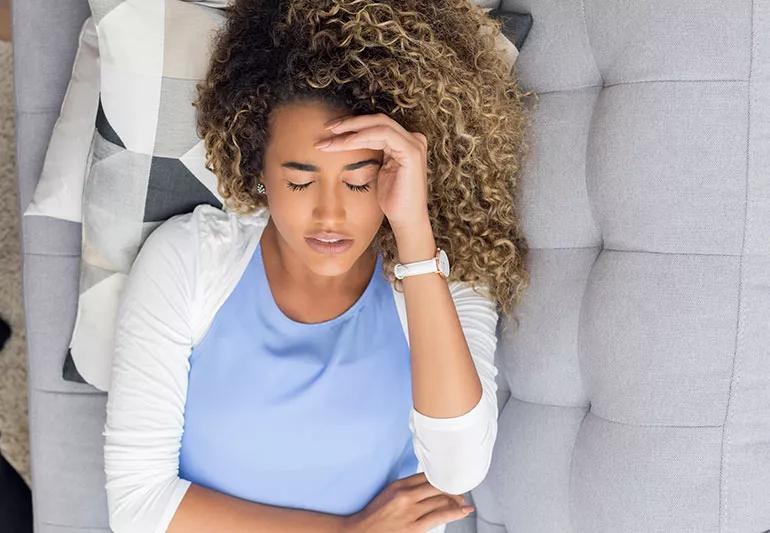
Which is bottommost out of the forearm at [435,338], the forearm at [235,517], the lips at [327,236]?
the forearm at [235,517]

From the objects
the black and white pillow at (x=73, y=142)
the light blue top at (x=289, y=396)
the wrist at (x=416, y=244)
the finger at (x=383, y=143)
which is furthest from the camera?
the black and white pillow at (x=73, y=142)

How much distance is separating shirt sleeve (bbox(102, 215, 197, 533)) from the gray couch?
506 mm

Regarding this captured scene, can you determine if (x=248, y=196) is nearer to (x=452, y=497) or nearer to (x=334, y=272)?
(x=334, y=272)

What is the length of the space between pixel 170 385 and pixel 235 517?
0.23 meters

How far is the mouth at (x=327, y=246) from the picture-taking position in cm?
107

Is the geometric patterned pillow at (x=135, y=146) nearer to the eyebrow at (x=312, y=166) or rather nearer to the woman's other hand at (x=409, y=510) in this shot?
the eyebrow at (x=312, y=166)

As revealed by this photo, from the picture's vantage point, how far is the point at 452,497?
1278 mm

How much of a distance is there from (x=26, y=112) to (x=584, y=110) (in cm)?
97

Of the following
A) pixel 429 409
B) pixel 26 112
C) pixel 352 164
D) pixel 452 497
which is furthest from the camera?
pixel 26 112

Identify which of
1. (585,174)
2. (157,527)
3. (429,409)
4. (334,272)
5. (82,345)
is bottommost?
(157,527)

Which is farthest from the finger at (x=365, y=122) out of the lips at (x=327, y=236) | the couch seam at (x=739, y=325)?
the couch seam at (x=739, y=325)

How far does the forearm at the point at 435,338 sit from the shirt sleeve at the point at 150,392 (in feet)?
1.16

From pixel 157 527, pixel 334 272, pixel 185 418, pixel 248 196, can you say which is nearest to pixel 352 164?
pixel 334 272

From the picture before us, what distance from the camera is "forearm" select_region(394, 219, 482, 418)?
44.4 inches
